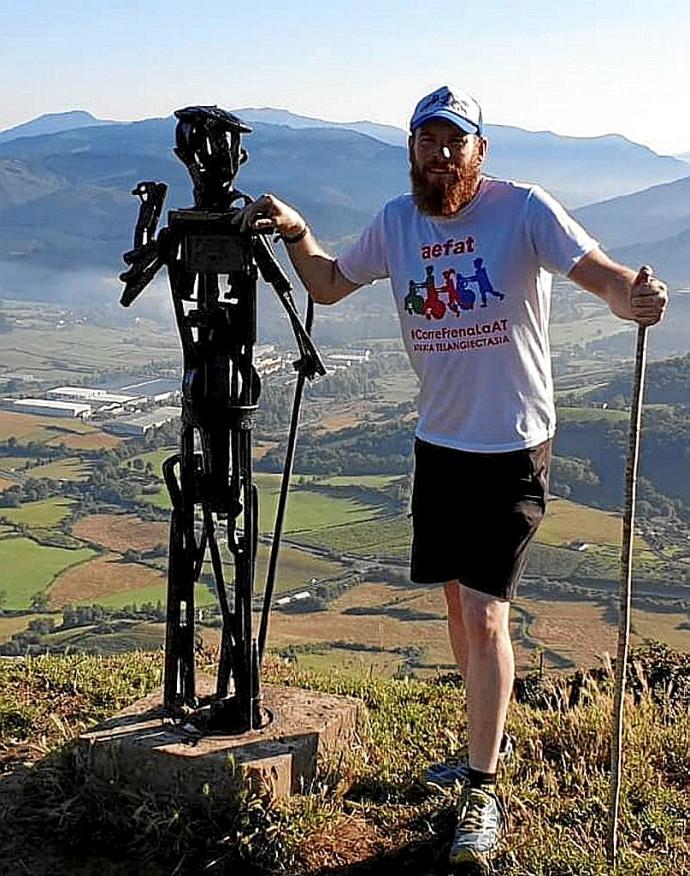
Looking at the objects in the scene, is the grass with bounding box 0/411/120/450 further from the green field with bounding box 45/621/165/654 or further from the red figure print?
the red figure print

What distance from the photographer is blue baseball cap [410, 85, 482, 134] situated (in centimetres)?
376

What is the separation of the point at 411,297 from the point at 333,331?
71.6m

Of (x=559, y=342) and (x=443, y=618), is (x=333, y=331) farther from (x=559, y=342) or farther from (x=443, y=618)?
(x=443, y=618)

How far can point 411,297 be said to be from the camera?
3.91 m

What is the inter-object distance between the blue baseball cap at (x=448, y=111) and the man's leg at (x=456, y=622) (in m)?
1.60

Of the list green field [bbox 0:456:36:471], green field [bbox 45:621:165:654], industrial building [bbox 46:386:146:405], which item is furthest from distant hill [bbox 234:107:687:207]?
green field [bbox 45:621:165:654]

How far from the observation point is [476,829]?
3.98 meters

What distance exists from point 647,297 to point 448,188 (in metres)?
0.76

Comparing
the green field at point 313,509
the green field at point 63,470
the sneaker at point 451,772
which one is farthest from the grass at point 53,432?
the sneaker at point 451,772

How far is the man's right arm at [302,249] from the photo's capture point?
421 cm

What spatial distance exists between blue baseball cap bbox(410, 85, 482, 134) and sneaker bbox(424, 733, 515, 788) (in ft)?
7.70

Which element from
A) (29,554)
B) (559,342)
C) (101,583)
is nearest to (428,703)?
(101,583)

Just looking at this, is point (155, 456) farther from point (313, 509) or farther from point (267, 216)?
point (267, 216)

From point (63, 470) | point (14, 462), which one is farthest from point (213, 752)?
point (14, 462)
